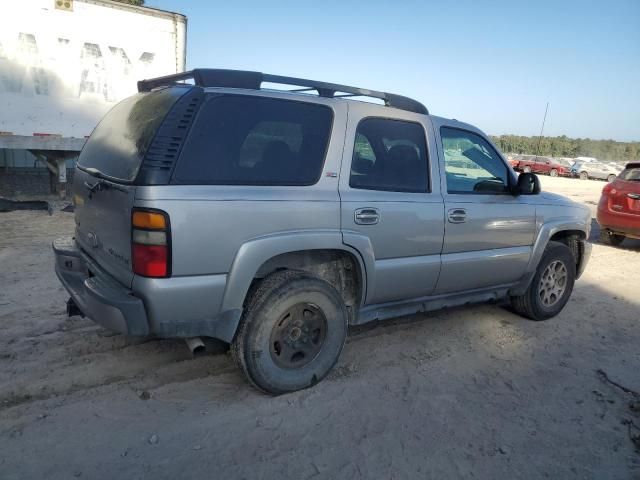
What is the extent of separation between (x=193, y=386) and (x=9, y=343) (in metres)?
1.53

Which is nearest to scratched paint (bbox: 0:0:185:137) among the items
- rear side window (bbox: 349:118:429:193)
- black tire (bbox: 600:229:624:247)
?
rear side window (bbox: 349:118:429:193)

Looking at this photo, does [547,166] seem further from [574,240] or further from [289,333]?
[289,333]

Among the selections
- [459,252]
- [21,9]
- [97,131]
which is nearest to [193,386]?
[97,131]

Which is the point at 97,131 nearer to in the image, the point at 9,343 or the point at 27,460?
the point at 9,343

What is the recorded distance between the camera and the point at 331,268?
11.1ft

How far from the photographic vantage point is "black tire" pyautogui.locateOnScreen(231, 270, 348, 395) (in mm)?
2906

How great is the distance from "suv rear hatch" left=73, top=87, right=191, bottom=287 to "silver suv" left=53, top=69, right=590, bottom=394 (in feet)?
0.05

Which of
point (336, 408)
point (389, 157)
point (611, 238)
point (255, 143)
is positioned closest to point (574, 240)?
point (389, 157)

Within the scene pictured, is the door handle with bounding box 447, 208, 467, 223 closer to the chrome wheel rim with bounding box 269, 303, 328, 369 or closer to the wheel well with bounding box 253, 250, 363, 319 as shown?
the wheel well with bounding box 253, 250, 363, 319

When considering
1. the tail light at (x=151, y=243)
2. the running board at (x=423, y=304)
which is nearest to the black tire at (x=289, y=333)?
the running board at (x=423, y=304)

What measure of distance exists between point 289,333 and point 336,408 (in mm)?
558

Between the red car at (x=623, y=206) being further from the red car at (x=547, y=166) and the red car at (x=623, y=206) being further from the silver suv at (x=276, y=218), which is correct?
the red car at (x=547, y=166)

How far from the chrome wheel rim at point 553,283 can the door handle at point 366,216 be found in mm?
2310

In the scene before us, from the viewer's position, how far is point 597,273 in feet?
22.7
